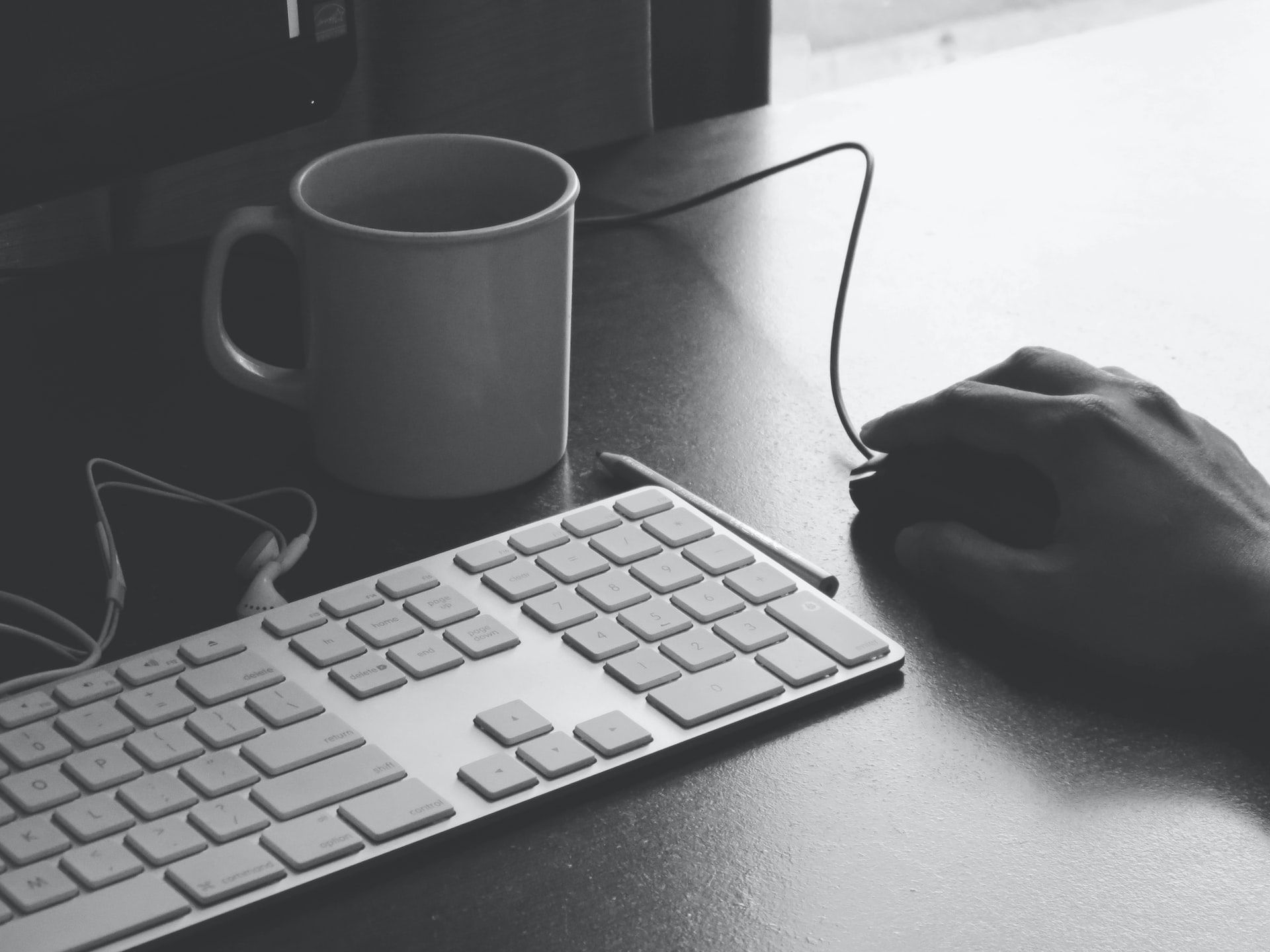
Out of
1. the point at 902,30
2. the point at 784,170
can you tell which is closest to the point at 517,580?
the point at 784,170

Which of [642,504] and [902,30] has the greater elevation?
[642,504]

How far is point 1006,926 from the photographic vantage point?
44cm

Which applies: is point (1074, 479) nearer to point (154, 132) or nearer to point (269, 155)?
point (154, 132)

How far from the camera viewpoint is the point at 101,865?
43cm

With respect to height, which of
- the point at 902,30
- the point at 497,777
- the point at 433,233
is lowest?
the point at 902,30

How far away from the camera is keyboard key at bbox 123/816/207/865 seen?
1.44ft

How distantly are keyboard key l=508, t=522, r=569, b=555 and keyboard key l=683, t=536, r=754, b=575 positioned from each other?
5 cm

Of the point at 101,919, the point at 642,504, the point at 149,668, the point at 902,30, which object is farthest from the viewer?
the point at 902,30

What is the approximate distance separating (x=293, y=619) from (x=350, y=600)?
0.02 meters

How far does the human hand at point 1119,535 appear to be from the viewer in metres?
0.56

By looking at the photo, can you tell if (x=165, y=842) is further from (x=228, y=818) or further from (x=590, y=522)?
(x=590, y=522)

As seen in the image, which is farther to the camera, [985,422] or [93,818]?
[985,422]

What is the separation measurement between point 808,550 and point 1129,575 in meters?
0.14

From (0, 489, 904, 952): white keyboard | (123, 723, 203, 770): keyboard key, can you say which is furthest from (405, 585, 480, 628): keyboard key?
(123, 723, 203, 770): keyboard key
